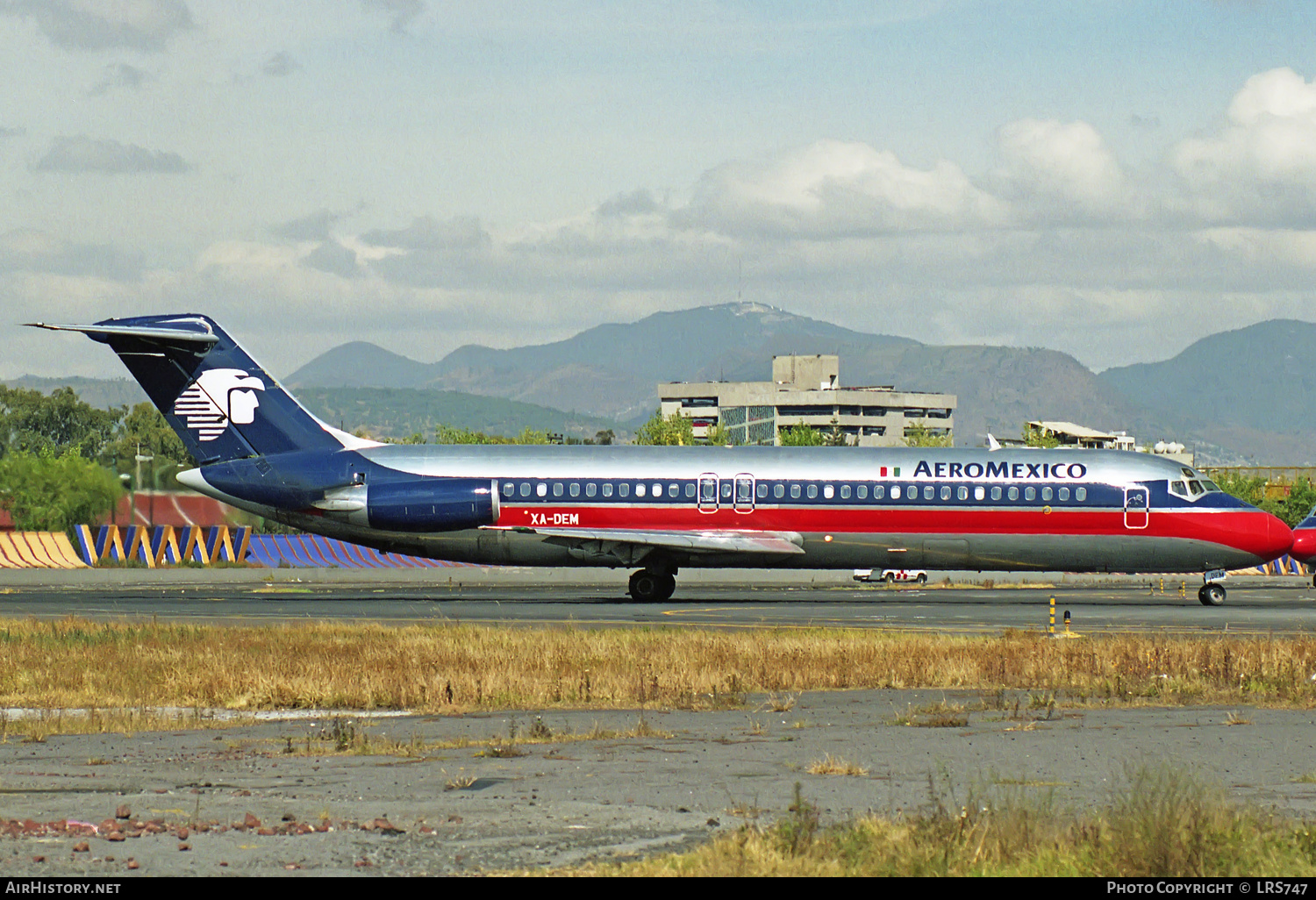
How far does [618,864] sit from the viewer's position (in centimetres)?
958

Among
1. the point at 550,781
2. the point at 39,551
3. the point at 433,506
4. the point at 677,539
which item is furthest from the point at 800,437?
the point at 550,781

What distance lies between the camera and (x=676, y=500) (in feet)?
141

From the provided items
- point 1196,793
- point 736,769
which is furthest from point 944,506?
point 1196,793

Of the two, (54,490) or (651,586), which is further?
(54,490)

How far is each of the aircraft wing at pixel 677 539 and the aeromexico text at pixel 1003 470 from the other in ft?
14.0

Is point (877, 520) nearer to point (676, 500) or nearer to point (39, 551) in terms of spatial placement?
point (676, 500)

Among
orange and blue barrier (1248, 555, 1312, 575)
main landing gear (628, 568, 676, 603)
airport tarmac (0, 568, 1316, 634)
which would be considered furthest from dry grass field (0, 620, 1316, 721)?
orange and blue barrier (1248, 555, 1312, 575)

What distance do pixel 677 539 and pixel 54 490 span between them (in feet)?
143

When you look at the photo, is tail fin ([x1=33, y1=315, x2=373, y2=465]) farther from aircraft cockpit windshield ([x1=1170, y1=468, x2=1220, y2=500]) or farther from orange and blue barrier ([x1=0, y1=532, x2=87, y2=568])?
orange and blue barrier ([x1=0, y1=532, x2=87, y2=568])

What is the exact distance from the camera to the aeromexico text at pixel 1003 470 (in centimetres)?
4328

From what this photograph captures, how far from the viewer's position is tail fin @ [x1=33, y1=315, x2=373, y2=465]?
4347 centimetres

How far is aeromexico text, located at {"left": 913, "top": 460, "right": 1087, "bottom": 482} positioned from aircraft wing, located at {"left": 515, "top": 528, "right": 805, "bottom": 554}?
168 inches

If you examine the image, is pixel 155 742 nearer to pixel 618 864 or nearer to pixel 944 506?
pixel 618 864

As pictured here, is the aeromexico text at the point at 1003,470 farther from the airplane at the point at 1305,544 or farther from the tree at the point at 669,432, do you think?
the tree at the point at 669,432
